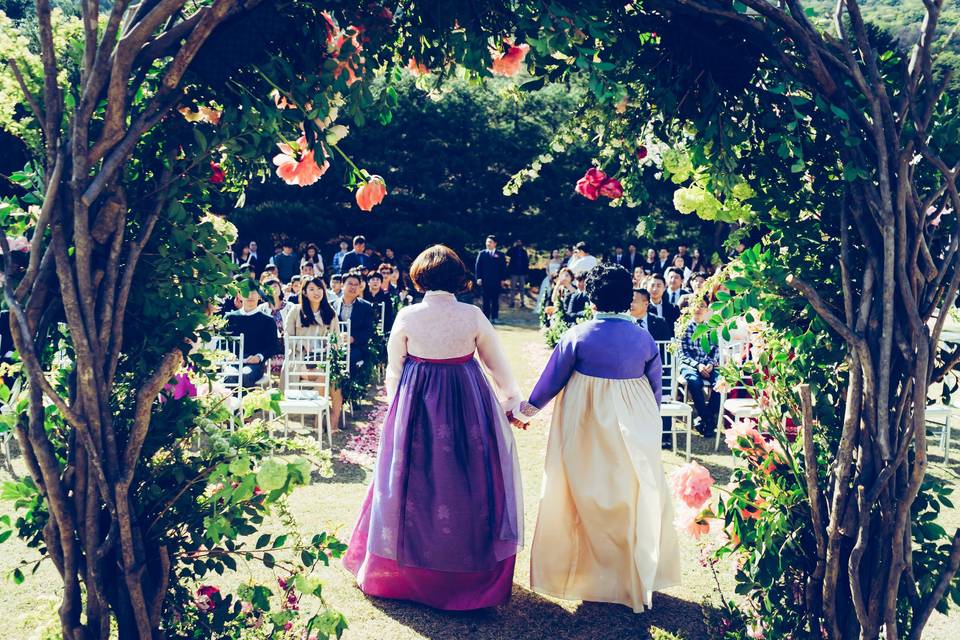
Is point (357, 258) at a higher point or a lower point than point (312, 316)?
higher

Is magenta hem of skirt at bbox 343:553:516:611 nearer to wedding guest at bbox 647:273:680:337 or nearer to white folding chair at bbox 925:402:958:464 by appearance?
white folding chair at bbox 925:402:958:464

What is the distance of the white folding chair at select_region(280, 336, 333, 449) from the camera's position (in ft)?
22.0

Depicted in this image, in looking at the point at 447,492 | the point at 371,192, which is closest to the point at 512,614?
the point at 447,492

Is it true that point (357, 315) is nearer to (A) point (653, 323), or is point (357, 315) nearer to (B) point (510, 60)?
(A) point (653, 323)

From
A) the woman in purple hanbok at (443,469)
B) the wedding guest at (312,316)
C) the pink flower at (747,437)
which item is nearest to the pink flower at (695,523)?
the pink flower at (747,437)

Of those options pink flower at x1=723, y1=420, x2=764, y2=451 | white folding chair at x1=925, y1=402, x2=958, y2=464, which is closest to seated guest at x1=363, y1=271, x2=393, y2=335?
white folding chair at x1=925, y1=402, x2=958, y2=464

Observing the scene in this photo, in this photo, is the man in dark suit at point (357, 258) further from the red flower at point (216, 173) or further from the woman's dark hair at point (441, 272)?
the red flower at point (216, 173)

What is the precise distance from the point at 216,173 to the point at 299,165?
0.31 m

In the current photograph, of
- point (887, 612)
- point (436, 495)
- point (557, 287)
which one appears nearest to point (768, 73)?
point (887, 612)

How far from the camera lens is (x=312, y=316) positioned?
7.96m

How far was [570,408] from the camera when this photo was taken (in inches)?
165

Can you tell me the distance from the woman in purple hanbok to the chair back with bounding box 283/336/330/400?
116 inches

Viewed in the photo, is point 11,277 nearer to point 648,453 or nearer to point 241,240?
point 648,453

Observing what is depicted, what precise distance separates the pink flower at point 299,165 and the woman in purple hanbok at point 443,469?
4.03 ft
